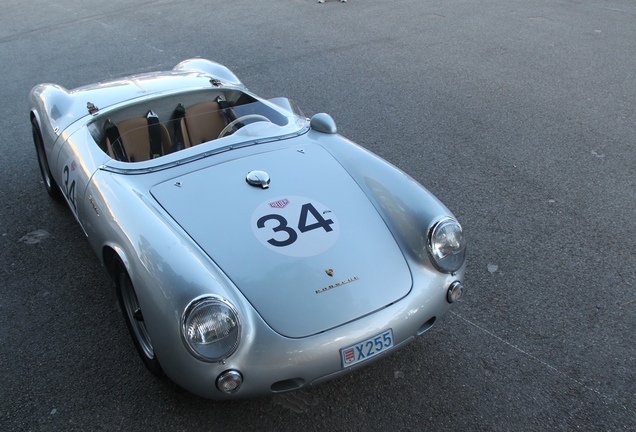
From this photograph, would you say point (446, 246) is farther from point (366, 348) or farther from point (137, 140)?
point (137, 140)

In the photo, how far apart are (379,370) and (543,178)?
97.7 inches

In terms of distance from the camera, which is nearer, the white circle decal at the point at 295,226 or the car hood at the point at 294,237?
the car hood at the point at 294,237

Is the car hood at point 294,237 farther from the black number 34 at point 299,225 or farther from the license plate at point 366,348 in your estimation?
the license plate at point 366,348

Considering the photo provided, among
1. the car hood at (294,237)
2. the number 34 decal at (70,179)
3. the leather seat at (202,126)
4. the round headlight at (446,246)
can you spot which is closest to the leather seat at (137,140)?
the leather seat at (202,126)

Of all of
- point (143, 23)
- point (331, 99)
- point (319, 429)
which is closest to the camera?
point (319, 429)

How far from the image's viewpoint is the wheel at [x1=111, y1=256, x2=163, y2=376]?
269 centimetres

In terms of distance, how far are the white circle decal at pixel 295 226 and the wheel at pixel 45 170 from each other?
214 centimetres

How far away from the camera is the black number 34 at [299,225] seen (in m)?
2.68

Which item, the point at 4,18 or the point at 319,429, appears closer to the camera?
the point at 319,429

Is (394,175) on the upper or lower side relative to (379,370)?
upper

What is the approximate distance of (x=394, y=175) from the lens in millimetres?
3115

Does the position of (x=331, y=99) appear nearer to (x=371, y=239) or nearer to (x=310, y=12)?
(x=371, y=239)

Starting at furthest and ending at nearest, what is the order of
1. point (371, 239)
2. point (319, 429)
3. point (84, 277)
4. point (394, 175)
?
point (84, 277) < point (394, 175) < point (371, 239) < point (319, 429)

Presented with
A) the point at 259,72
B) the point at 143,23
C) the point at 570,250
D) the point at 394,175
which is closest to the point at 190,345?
the point at 394,175
